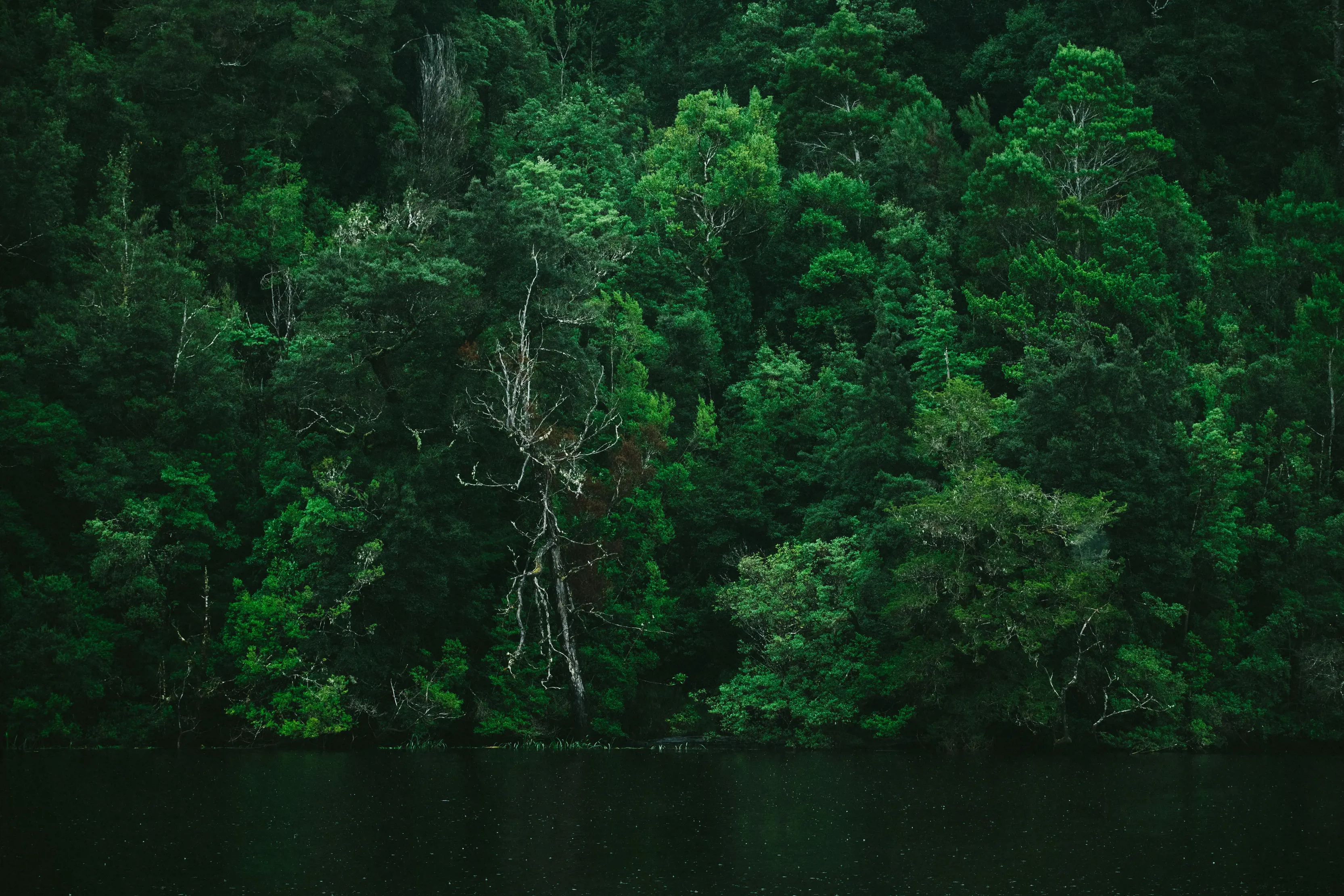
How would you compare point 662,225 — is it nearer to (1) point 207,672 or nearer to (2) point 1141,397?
(2) point 1141,397

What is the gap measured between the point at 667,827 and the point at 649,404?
2367 centimetres

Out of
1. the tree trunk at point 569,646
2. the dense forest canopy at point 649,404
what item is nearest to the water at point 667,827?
the dense forest canopy at point 649,404

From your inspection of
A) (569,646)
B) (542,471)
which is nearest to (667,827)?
Answer: (569,646)

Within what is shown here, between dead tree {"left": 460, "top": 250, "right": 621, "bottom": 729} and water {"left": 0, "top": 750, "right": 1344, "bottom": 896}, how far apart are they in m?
6.91

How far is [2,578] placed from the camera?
3969 cm

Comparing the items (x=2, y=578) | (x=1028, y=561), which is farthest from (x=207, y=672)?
(x=1028, y=561)

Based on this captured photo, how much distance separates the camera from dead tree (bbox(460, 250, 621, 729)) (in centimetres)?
4225

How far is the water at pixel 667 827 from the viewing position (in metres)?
20.8

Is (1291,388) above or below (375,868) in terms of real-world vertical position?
above

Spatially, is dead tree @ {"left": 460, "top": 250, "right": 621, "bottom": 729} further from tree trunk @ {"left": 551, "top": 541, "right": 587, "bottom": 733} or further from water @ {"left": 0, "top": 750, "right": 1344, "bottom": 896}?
water @ {"left": 0, "top": 750, "right": 1344, "bottom": 896}

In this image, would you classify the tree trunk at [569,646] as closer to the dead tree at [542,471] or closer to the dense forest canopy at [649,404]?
the dead tree at [542,471]

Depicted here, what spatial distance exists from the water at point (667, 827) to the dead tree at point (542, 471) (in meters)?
6.91

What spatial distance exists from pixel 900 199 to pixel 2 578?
34444mm

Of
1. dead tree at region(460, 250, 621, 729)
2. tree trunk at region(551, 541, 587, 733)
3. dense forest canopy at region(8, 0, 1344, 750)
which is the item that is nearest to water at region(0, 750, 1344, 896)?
dense forest canopy at region(8, 0, 1344, 750)
